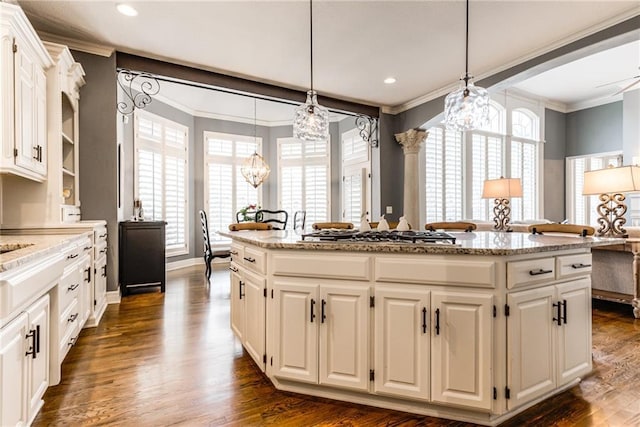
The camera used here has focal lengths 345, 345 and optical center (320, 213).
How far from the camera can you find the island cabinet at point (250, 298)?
2184mm

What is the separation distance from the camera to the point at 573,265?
2.04 meters

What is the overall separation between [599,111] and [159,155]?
10034 mm

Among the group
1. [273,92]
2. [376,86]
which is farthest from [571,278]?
[273,92]

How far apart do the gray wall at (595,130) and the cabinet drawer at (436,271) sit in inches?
351

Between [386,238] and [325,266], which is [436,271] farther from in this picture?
[325,266]

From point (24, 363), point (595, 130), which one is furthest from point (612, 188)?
point (595, 130)

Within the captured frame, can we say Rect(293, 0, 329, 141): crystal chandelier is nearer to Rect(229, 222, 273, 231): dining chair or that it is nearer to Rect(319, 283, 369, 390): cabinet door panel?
Rect(229, 222, 273, 231): dining chair

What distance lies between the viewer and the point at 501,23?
350 centimetres

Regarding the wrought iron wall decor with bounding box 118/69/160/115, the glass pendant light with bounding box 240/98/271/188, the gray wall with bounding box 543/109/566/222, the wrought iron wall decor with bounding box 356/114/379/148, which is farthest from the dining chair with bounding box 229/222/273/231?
the gray wall with bounding box 543/109/566/222

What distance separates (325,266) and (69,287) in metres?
1.95

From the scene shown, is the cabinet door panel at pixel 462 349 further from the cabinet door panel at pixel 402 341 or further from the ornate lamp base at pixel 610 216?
the ornate lamp base at pixel 610 216

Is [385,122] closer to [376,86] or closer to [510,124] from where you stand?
[376,86]

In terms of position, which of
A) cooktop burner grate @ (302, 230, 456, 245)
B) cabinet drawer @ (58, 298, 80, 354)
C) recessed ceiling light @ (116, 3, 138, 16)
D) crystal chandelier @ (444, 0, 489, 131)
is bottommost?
cabinet drawer @ (58, 298, 80, 354)

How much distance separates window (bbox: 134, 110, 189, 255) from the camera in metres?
5.91
